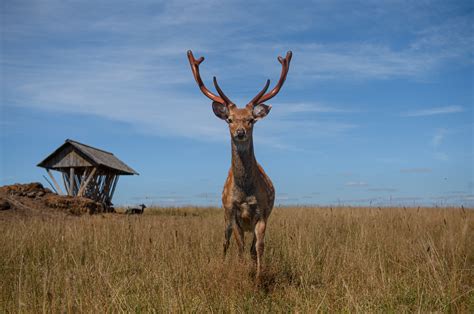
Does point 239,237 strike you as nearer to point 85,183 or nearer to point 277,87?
point 277,87

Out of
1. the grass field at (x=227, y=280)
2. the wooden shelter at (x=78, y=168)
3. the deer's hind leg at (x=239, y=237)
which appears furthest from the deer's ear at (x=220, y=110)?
the wooden shelter at (x=78, y=168)

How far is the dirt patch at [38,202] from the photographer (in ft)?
→ 45.7

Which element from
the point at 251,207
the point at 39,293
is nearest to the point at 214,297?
the point at 251,207

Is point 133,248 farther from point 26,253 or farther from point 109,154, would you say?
point 109,154

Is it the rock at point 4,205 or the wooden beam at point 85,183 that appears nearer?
the rock at point 4,205

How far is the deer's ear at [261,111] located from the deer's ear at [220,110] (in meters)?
0.41

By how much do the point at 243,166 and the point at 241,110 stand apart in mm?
794

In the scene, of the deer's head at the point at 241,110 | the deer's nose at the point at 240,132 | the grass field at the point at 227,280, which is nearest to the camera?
the grass field at the point at 227,280

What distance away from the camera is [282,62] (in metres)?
6.88

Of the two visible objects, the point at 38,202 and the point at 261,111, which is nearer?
the point at 261,111

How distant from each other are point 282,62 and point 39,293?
4921 mm

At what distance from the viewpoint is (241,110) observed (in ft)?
18.9

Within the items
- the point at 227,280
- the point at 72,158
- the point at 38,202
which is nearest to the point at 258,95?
the point at 227,280

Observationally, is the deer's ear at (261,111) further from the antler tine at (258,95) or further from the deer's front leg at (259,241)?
the deer's front leg at (259,241)
